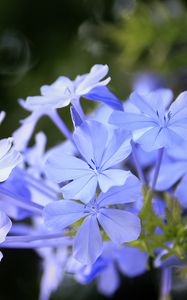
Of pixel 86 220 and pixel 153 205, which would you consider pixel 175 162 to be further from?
pixel 86 220

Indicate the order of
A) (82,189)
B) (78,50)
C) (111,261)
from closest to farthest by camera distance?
1. (82,189)
2. (111,261)
3. (78,50)

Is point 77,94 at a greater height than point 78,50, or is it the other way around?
point 78,50

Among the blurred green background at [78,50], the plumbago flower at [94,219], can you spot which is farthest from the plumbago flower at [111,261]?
the blurred green background at [78,50]

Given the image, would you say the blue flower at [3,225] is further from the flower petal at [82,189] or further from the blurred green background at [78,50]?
the blurred green background at [78,50]

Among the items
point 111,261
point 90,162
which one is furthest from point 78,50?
point 90,162

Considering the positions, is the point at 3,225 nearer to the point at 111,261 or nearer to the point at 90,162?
the point at 90,162

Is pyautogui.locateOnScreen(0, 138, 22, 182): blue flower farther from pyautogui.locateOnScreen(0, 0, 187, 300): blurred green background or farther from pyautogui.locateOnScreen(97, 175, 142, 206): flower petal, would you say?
pyautogui.locateOnScreen(0, 0, 187, 300): blurred green background
